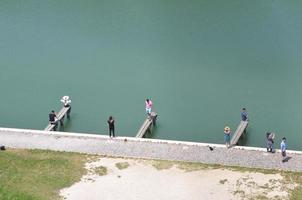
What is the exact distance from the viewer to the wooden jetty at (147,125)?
133 feet

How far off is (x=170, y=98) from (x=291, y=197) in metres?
15.5

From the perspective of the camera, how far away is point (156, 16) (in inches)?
2405

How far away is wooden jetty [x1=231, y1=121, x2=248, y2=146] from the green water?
0.88 meters

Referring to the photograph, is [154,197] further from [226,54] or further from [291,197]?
[226,54]

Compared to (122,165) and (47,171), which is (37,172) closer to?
(47,171)

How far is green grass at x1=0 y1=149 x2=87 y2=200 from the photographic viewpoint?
3306 centimetres

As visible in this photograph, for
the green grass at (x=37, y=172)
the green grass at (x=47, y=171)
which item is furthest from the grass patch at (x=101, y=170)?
the green grass at (x=37, y=172)

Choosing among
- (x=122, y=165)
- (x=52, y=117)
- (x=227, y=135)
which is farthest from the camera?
(x=52, y=117)

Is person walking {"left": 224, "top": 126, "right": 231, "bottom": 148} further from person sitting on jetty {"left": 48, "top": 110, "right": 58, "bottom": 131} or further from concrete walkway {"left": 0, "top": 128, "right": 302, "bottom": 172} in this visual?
person sitting on jetty {"left": 48, "top": 110, "right": 58, "bottom": 131}

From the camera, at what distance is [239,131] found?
131 ft

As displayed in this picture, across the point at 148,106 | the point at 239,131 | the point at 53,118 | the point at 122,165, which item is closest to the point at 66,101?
the point at 53,118

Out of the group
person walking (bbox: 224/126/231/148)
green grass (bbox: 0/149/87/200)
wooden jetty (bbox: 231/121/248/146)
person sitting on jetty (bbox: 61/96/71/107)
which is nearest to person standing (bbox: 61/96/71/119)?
person sitting on jetty (bbox: 61/96/71/107)

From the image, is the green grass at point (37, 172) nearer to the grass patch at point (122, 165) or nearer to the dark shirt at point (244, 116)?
the grass patch at point (122, 165)

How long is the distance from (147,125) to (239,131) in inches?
229
